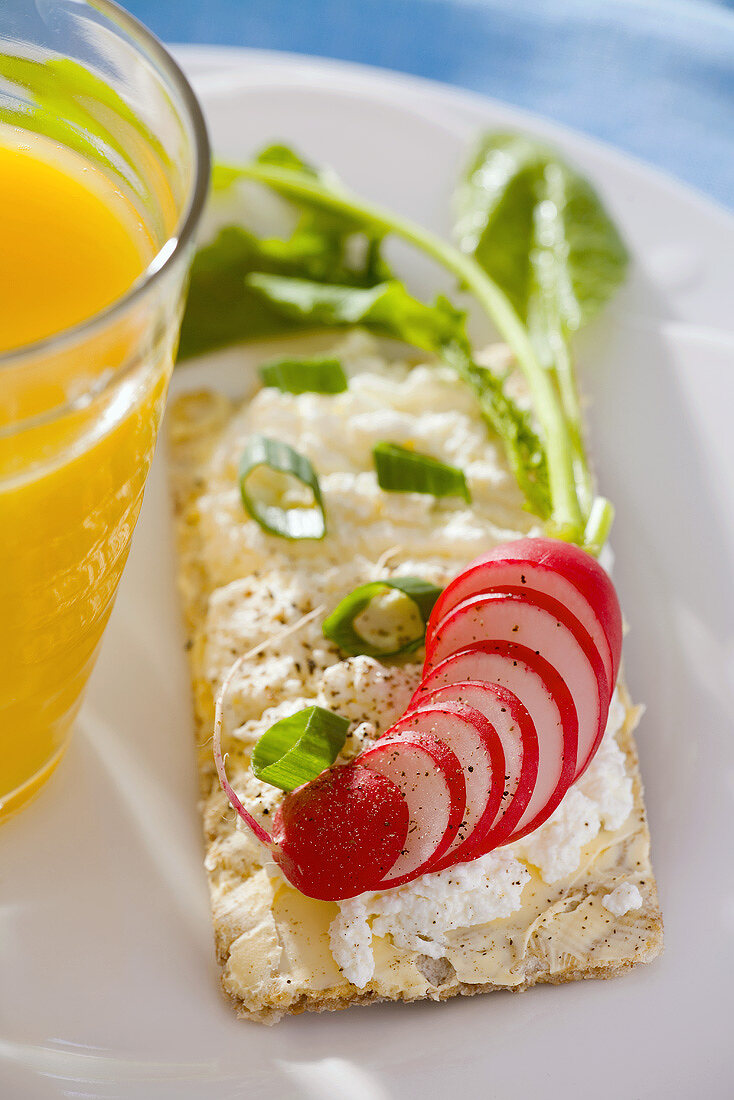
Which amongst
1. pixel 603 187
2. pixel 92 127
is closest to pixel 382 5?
pixel 603 187

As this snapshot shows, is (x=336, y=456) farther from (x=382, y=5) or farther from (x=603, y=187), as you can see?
(x=382, y=5)

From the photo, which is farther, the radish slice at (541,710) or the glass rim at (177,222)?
the radish slice at (541,710)

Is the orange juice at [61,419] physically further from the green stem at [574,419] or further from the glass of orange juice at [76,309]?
the green stem at [574,419]

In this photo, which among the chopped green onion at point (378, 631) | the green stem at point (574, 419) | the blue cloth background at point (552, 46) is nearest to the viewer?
the chopped green onion at point (378, 631)

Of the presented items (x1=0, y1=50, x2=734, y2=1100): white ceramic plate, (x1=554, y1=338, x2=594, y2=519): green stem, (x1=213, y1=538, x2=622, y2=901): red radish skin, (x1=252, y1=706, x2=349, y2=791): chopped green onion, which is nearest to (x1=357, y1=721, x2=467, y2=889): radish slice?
(x1=213, y1=538, x2=622, y2=901): red radish skin

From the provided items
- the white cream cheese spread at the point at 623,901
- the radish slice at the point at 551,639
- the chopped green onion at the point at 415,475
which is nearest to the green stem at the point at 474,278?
the chopped green onion at the point at 415,475

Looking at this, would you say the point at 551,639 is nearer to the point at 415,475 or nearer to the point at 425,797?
the point at 425,797
